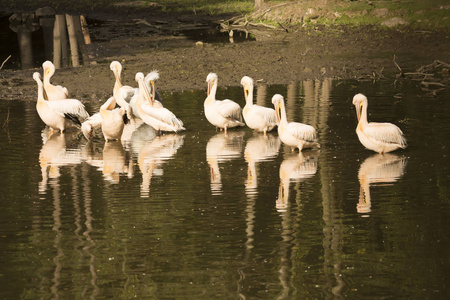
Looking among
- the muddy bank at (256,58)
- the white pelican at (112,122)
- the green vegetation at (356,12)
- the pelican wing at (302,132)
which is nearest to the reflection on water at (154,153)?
the white pelican at (112,122)

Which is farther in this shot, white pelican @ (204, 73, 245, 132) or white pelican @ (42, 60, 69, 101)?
white pelican @ (42, 60, 69, 101)

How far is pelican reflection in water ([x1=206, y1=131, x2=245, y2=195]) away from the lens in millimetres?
11203

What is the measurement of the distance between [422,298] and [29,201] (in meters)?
5.32

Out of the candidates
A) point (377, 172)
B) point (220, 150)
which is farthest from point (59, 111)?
point (377, 172)

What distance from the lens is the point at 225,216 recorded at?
9445 millimetres

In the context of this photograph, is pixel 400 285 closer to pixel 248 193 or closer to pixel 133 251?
pixel 133 251

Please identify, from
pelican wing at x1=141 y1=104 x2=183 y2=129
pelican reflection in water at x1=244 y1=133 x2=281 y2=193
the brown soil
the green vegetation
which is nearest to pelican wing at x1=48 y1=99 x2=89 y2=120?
pelican wing at x1=141 y1=104 x2=183 y2=129

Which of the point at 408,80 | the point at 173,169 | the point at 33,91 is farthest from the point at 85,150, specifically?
the point at 408,80

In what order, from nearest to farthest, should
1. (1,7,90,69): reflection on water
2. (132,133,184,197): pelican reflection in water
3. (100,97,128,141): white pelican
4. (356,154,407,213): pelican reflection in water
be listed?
(356,154,407,213): pelican reflection in water < (132,133,184,197): pelican reflection in water < (100,97,128,141): white pelican < (1,7,90,69): reflection on water

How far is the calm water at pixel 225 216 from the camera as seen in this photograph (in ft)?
24.7

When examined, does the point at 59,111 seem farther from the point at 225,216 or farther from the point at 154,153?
the point at 225,216

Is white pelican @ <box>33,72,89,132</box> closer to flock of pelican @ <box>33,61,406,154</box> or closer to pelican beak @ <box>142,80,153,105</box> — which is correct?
flock of pelican @ <box>33,61,406,154</box>

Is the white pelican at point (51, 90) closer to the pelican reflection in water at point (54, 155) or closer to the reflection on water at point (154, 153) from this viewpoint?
the pelican reflection in water at point (54, 155)

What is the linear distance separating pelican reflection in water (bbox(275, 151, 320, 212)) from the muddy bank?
7.19 meters
